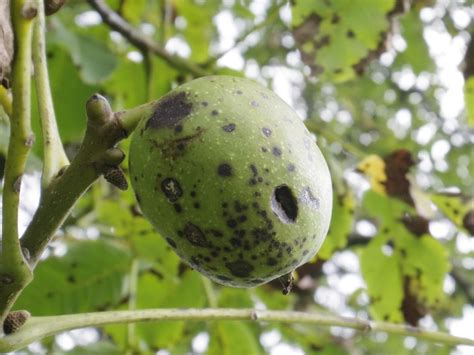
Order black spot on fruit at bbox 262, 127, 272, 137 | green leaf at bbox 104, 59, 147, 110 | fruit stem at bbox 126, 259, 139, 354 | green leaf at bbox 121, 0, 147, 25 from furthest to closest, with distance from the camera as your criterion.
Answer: green leaf at bbox 121, 0, 147, 25, green leaf at bbox 104, 59, 147, 110, fruit stem at bbox 126, 259, 139, 354, black spot on fruit at bbox 262, 127, 272, 137

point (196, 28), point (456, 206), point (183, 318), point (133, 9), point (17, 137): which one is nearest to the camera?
point (17, 137)

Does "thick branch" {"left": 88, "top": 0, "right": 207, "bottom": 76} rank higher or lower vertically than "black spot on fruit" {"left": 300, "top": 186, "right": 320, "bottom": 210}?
lower

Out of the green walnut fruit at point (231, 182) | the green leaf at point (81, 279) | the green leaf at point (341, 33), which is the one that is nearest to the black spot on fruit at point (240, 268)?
the green walnut fruit at point (231, 182)

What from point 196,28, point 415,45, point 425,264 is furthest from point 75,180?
point 415,45

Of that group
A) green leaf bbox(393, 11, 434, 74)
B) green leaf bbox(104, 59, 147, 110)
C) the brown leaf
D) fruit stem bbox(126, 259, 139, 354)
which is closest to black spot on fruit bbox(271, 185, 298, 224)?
fruit stem bbox(126, 259, 139, 354)

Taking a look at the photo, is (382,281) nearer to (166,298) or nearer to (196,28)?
(166,298)

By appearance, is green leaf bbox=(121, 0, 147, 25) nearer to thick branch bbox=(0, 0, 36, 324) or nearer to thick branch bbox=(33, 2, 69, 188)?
thick branch bbox=(33, 2, 69, 188)

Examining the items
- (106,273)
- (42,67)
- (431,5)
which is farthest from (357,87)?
(42,67)
